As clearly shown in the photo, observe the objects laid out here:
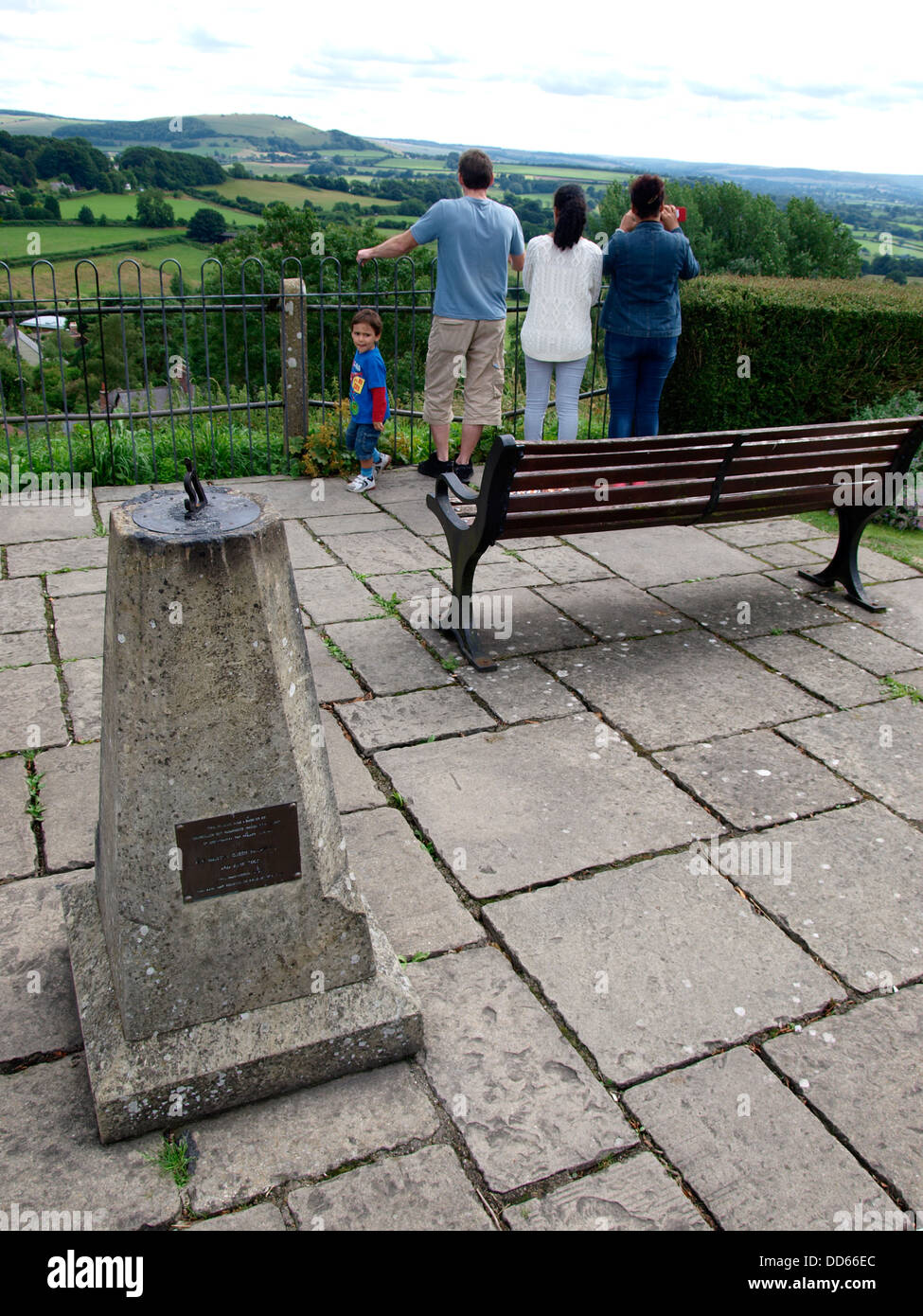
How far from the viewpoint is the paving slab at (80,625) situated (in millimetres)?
4320

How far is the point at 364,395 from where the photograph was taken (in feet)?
21.4

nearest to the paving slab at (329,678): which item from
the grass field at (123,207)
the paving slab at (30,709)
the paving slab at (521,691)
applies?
the paving slab at (521,691)

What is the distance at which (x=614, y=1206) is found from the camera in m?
2.02

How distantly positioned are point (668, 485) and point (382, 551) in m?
1.86

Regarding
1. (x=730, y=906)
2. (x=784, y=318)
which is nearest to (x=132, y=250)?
(x=784, y=318)

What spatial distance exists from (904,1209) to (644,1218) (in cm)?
56

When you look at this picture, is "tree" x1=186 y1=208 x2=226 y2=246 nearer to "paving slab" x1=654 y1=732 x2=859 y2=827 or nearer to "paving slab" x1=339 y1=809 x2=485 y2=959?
"paving slab" x1=654 y1=732 x2=859 y2=827

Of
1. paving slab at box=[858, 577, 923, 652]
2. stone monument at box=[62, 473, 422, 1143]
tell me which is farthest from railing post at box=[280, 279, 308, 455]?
stone monument at box=[62, 473, 422, 1143]

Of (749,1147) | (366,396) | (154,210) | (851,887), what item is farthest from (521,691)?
(154,210)

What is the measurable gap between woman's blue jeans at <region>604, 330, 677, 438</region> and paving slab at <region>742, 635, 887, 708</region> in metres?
2.14

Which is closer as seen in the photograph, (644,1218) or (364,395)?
(644,1218)

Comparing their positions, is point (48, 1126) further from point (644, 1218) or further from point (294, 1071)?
point (644, 1218)

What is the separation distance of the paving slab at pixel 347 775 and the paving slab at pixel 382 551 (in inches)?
71.5

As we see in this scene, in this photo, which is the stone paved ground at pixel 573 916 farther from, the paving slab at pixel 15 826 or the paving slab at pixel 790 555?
the paving slab at pixel 790 555
